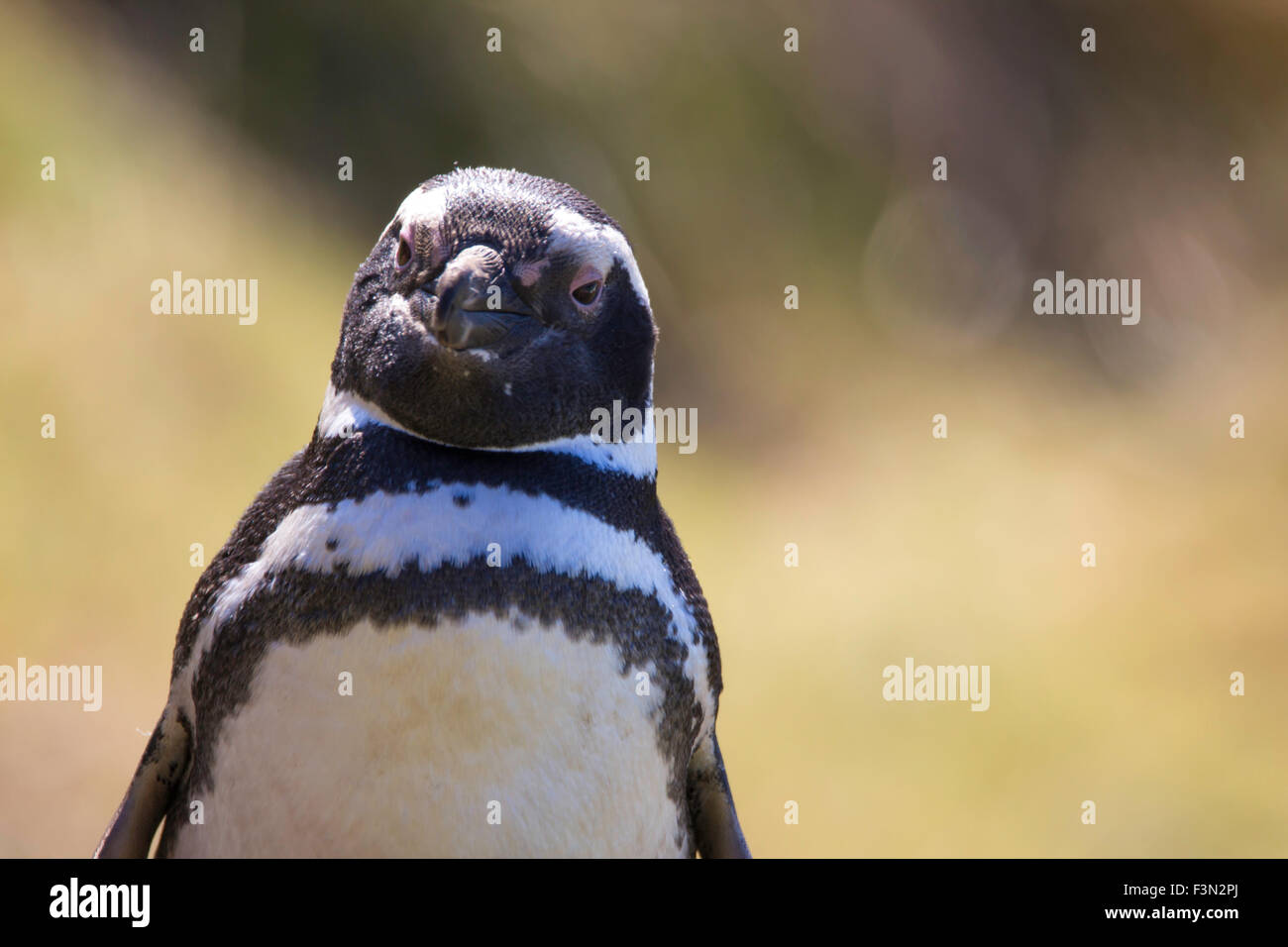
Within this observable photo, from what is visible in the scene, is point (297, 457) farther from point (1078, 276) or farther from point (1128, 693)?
point (1078, 276)

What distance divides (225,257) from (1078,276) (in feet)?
14.7

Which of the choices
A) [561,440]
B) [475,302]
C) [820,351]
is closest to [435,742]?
[561,440]

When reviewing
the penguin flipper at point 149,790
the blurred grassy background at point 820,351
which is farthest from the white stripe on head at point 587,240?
the blurred grassy background at point 820,351

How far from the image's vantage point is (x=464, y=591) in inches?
53.6

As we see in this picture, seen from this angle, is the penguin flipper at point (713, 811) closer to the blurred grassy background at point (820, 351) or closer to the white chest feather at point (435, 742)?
the white chest feather at point (435, 742)

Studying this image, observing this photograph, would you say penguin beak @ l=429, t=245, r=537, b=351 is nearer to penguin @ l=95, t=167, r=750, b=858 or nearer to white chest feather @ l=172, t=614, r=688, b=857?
penguin @ l=95, t=167, r=750, b=858

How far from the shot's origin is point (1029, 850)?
14.3 ft

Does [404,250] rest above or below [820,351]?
below

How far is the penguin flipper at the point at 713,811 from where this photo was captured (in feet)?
5.57

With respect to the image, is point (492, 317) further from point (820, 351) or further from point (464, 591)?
point (820, 351)

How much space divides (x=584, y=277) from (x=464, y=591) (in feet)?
1.26

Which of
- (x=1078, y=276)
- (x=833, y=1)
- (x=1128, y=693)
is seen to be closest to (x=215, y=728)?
(x=1128, y=693)

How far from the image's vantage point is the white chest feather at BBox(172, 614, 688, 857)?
1354mm

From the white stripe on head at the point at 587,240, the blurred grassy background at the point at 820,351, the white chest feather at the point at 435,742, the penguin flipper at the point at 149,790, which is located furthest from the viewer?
the blurred grassy background at the point at 820,351
